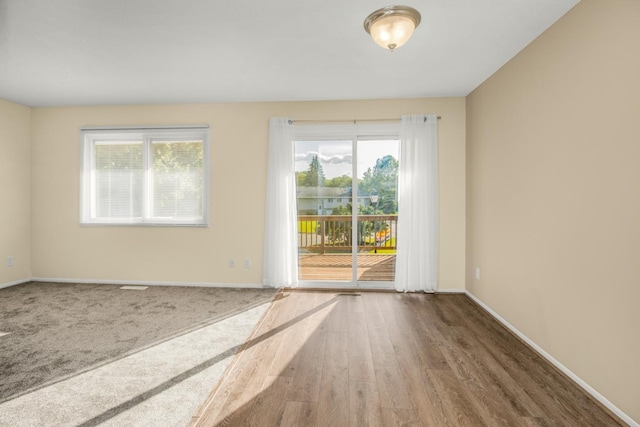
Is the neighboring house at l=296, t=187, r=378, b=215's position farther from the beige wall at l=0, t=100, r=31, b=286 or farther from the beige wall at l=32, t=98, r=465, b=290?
the beige wall at l=0, t=100, r=31, b=286

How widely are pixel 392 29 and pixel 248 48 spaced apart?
125cm

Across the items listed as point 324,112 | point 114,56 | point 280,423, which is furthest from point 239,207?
point 280,423

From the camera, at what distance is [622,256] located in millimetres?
1770

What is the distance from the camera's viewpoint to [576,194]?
212cm

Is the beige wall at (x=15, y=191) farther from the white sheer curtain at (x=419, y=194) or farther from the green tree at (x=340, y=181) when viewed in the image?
the white sheer curtain at (x=419, y=194)

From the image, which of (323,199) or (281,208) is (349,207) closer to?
(323,199)

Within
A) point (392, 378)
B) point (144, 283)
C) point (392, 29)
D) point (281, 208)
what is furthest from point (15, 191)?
point (392, 378)

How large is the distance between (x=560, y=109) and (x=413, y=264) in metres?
2.30

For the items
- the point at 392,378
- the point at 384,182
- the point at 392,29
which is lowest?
the point at 392,378

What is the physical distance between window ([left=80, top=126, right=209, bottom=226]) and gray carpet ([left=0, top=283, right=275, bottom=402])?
100 centimetres

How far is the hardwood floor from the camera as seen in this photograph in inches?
69.1

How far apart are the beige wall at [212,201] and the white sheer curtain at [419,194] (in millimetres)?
152

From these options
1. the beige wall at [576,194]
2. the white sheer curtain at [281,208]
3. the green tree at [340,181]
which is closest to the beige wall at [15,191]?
the white sheer curtain at [281,208]

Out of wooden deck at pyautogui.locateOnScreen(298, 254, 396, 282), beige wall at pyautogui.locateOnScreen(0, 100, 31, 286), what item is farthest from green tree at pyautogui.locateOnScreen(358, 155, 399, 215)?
beige wall at pyautogui.locateOnScreen(0, 100, 31, 286)
